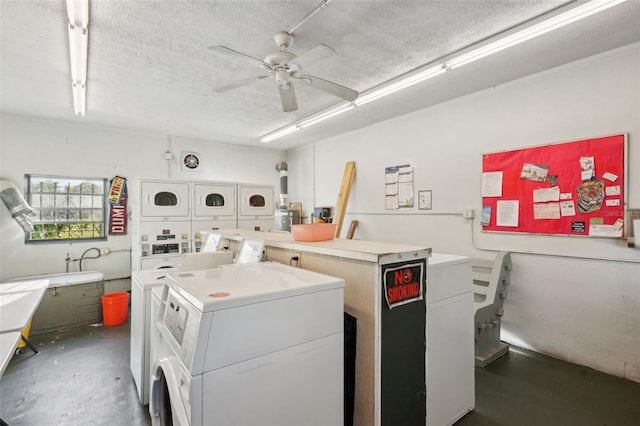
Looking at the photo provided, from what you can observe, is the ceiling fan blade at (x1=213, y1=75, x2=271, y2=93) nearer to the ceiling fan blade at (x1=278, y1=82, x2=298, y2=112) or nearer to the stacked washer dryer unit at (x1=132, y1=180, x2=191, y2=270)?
the ceiling fan blade at (x1=278, y1=82, x2=298, y2=112)

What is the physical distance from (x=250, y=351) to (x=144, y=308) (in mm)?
1539

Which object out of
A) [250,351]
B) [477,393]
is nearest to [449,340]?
[477,393]

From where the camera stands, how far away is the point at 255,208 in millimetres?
5316

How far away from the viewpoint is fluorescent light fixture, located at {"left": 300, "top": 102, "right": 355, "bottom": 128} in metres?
4.01

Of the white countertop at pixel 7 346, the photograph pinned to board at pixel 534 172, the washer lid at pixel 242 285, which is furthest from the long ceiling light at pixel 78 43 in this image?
the photograph pinned to board at pixel 534 172

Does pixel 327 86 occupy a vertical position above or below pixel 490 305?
above

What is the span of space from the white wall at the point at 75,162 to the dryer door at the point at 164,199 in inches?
6.8

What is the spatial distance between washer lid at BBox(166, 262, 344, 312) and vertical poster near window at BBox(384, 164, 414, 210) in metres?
3.12

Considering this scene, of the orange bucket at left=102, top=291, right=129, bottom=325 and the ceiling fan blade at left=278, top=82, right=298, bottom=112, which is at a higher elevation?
the ceiling fan blade at left=278, top=82, right=298, bottom=112

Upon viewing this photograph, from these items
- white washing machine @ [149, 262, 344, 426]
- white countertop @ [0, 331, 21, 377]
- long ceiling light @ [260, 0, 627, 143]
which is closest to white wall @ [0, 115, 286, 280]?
white countertop @ [0, 331, 21, 377]

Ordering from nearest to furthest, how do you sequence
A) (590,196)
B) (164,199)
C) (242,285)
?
(242,285) → (590,196) → (164,199)

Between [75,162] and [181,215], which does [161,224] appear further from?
[75,162]

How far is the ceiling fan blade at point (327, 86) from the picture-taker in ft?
8.48

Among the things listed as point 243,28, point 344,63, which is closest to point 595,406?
point 344,63
